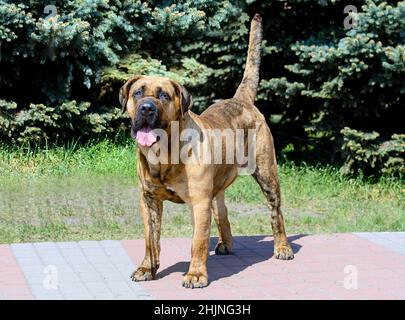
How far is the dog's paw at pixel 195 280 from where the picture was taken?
5738 mm

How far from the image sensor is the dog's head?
18.0 feet

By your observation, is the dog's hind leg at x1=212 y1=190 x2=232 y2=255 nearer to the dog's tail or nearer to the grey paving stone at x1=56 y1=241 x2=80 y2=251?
the dog's tail

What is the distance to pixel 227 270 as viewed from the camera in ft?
21.0

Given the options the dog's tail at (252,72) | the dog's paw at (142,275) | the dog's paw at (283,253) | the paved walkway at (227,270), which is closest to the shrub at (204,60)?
the dog's tail at (252,72)

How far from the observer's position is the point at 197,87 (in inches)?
444

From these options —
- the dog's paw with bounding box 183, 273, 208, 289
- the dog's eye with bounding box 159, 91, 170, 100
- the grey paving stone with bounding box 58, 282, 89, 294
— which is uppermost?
the dog's eye with bounding box 159, 91, 170, 100

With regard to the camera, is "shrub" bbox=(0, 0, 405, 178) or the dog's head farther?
"shrub" bbox=(0, 0, 405, 178)

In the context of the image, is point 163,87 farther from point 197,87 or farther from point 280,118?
point 280,118

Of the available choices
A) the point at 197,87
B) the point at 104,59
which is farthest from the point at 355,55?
the point at 104,59

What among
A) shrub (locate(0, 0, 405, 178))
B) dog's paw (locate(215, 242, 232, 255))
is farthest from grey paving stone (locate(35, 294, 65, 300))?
shrub (locate(0, 0, 405, 178))

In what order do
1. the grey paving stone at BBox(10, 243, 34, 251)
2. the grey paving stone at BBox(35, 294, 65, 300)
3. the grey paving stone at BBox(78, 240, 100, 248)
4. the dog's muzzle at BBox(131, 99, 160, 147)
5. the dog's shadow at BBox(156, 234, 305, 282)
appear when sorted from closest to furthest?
the grey paving stone at BBox(35, 294, 65, 300) → the dog's muzzle at BBox(131, 99, 160, 147) → the dog's shadow at BBox(156, 234, 305, 282) → the grey paving stone at BBox(10, 243, 34, 251) → the grey paving stone at BBox(78, 240, 100, 248)

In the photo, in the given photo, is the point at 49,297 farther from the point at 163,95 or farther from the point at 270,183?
the point at 270,183

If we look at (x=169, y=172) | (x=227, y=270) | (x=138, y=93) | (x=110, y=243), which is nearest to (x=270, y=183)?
(x=227, y=270)
